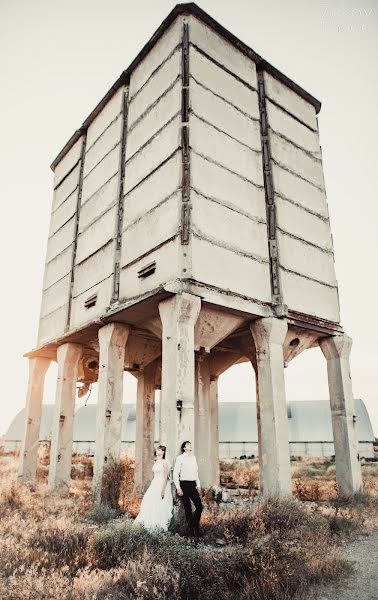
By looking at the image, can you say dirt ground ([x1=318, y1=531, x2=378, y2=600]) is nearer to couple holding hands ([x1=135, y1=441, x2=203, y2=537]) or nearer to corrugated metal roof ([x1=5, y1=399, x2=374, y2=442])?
couple holding hands ([x1=135, y1=441, x2=203, y2=537])

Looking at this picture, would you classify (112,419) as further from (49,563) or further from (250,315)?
(49,563)

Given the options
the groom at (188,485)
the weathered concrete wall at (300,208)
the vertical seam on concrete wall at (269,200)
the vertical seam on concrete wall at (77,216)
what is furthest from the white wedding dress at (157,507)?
the vertical seam on concrete wall at (77,216)

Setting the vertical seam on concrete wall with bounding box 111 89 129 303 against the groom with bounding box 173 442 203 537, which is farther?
the vertical seam on concrete wall with bounding box 111 89 129 303

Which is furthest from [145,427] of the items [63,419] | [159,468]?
[159,468]

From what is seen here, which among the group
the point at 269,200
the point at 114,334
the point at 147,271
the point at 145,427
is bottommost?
the point at 145,427

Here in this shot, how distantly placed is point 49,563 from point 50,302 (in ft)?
38.1

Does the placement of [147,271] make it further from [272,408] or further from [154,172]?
[272,408]

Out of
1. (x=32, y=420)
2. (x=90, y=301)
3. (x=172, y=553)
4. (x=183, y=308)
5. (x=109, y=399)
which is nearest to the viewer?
(x=172, y=553)

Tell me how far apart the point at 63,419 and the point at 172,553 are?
8.75 m

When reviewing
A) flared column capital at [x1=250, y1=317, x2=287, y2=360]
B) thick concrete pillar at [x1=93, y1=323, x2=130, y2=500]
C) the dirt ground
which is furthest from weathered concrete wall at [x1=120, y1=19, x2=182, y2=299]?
the dirt ground

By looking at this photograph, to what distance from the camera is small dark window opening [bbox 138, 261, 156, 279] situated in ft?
35.6

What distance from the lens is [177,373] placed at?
9.11 m

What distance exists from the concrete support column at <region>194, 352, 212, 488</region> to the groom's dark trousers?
626 cm

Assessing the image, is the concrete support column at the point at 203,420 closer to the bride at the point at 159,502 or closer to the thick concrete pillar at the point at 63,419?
the thick concrete pillar at the point at 63,419
